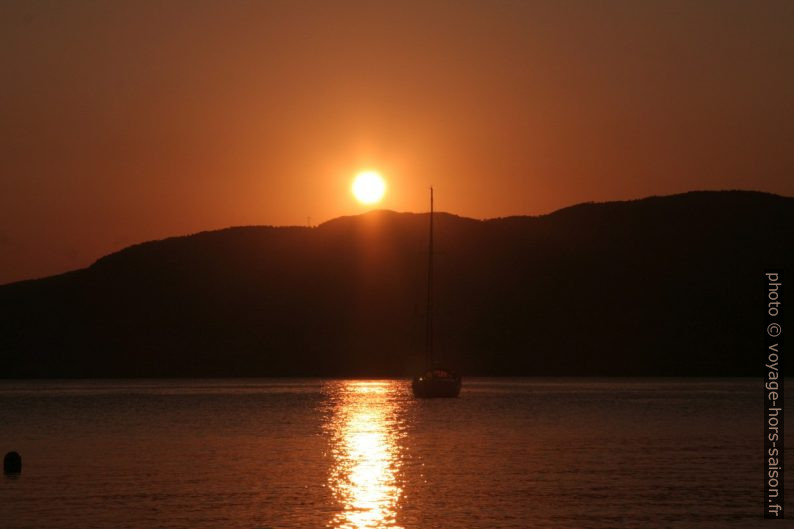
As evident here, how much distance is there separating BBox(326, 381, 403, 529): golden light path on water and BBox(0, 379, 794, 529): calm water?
120mm

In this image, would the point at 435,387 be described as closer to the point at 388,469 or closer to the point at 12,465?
the point at 388,469

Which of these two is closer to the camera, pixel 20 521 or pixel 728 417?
pixel 20 521

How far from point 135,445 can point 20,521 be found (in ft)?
105

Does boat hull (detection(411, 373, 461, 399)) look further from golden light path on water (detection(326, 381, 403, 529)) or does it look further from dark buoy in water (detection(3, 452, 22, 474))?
dark buoy in water (detection(3, 452, 22, 474))

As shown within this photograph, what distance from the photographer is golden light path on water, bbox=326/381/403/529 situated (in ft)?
138

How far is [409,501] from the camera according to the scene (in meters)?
45.7

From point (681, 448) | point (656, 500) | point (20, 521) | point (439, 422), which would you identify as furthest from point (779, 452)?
point (20, 521)

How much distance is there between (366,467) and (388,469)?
5.99 ft

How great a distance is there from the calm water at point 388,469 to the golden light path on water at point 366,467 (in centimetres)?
12

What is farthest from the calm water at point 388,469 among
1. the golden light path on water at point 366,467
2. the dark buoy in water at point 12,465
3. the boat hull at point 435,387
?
the boat hull at point 435,387

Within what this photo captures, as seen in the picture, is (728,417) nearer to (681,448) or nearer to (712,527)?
(681,448)

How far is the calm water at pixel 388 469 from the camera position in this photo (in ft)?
138

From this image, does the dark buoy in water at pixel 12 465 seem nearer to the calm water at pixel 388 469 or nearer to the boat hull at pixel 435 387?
the calm water at pixel 388 469

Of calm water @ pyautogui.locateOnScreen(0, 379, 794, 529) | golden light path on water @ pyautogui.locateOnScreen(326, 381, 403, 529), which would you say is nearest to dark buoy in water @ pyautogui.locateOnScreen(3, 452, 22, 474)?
calm water @ pyautogui.locateOnScreen(0, 379, 794, 529)
